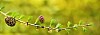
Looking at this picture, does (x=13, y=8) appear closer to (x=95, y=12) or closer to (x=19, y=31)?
(x=19, y=31)

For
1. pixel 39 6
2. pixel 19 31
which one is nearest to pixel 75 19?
pixel 39 6

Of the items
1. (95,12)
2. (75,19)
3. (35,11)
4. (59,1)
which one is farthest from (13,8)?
(95,12)

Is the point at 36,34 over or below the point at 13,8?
below

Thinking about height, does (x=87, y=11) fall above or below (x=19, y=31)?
above

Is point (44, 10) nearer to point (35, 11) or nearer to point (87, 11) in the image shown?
point (35, 11)

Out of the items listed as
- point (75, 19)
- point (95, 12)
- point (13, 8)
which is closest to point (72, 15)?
point (75, 19)

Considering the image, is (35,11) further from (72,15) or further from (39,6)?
(72,15)
